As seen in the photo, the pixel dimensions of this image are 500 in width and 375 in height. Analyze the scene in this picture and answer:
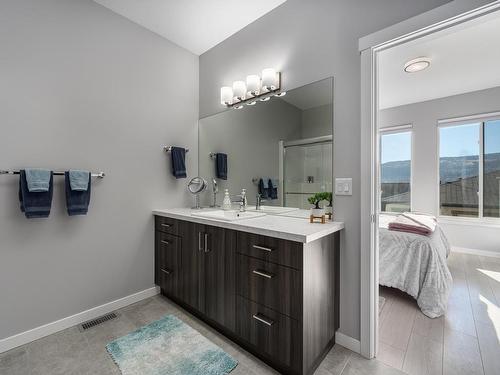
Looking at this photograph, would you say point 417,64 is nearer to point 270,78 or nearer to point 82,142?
point 270,78

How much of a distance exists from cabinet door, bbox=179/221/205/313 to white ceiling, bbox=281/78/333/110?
130 cm

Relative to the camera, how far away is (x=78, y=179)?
184 cm

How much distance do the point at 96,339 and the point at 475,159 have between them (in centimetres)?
565

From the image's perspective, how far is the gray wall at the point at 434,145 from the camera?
369 cm

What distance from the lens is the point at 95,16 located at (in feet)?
6.69

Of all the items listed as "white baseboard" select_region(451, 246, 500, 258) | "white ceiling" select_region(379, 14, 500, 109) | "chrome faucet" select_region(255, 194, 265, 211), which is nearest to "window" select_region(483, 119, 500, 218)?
"white baseboard" select_region(451, 246, 500, 258)

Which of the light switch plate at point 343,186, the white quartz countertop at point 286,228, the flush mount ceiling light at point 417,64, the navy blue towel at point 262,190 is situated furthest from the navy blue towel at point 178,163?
the flush mount ceiling light at point 417,64

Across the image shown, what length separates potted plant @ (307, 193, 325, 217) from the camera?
1.68 m

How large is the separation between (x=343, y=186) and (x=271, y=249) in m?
0.71

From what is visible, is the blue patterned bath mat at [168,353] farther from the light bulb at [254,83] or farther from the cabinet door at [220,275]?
Answer: the light bulb at [254,83]

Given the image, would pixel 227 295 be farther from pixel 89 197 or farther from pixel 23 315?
pixel 23 315

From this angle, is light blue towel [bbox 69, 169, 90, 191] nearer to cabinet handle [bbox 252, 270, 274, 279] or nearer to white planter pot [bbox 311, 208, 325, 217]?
cabinet handle [bbox 252, 270, 274, 279]

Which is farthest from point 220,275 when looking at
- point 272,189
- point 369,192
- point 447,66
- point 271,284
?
point 447,66

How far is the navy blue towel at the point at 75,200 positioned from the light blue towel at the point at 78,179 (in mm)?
21
